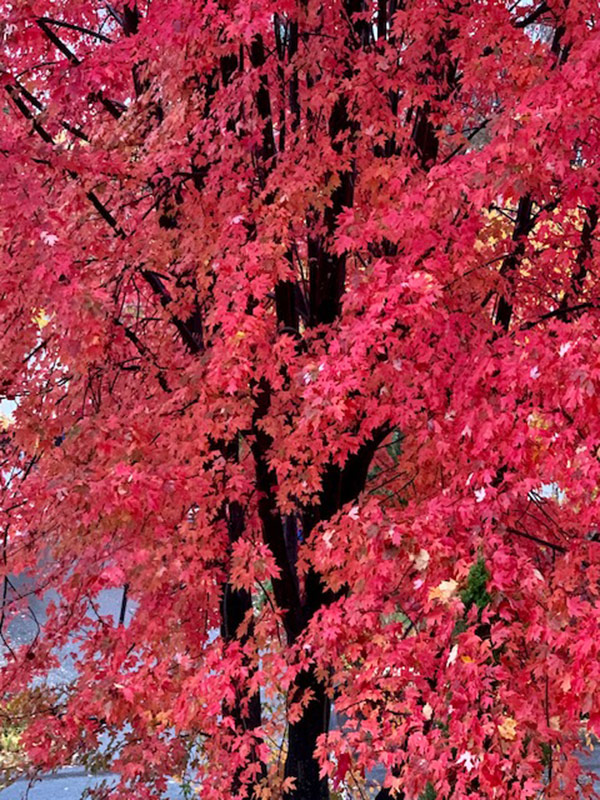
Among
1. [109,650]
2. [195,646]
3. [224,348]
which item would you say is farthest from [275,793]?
[224,348]

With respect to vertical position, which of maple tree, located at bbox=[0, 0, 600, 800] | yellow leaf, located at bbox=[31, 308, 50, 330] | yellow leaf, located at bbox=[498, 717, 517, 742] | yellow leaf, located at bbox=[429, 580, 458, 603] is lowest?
yellow leaf, located at bbox=[498, 717, 517, 742]

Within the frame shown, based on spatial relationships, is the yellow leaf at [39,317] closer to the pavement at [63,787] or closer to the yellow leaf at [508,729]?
the yellow leaf at [508,729]

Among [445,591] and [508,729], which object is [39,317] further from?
[508,729]

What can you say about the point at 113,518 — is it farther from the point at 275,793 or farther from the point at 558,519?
the point at 558,519

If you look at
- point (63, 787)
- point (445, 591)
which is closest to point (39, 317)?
point (445, 591)

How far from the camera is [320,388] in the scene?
5.32 meters

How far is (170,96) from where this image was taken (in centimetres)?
640

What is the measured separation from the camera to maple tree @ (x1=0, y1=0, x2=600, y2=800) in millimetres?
5367

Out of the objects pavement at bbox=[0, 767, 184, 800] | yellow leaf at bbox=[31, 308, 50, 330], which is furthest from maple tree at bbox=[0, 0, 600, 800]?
pavement at bbox=[0, 767, 184, 800]

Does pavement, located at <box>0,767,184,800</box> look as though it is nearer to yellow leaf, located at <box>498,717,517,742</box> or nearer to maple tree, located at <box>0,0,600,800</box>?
maple tree, located at <box>0,0,600,800</box>

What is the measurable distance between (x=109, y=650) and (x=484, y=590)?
9.12 ft

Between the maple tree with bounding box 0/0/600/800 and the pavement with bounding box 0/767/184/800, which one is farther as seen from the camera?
the pavement with bounding box 0/767/184/800

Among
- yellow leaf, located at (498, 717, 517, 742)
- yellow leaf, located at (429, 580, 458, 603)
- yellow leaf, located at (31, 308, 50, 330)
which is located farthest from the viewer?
yellow leaf, located at (31, 308, 50, 330)

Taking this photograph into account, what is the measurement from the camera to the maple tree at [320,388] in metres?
5.37
